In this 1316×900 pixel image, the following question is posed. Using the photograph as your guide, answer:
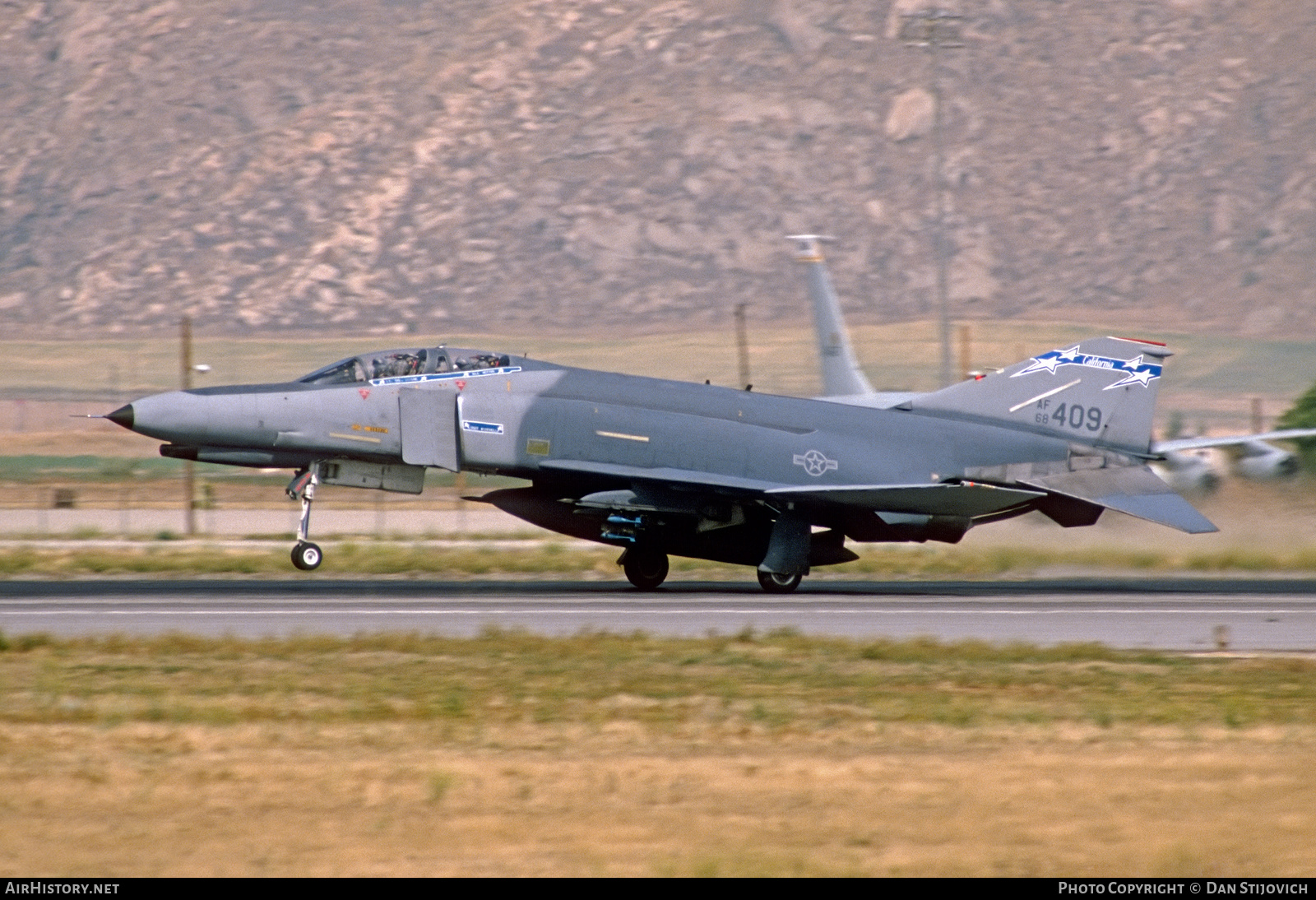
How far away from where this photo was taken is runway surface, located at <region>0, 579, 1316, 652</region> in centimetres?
1744

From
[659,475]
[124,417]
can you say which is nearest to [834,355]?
[659,475]

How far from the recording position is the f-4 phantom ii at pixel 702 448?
69.6ft

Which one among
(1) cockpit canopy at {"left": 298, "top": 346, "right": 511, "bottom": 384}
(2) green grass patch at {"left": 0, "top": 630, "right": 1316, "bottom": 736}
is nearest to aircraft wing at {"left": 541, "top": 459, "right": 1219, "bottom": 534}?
(1) cockpit canopy at {"left": 298, "top": 346, "right": 511, "bottom": 384}

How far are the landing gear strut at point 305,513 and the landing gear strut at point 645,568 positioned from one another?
4.09 meters

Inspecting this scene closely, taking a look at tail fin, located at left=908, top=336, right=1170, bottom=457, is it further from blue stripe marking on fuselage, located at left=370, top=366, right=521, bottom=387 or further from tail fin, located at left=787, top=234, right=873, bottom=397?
tail fin, located at left=787, top=234, right=873, bottom=397

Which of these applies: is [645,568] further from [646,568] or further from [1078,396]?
[1078,396]

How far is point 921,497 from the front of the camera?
21422 mm

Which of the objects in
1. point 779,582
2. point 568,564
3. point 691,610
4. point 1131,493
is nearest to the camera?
point 691,610

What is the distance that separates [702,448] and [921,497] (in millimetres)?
2918

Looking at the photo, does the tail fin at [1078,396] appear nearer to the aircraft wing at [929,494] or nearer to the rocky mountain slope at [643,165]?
the aircraft wing at [929,494]

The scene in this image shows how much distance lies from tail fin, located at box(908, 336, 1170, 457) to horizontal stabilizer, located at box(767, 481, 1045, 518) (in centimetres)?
174

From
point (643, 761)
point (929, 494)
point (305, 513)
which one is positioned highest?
point (929, 494)

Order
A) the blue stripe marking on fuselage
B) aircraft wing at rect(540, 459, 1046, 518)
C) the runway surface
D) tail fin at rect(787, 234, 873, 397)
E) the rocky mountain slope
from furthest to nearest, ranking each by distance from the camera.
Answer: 1. the rocky mountain slope
2. tail fin at rect(787, 234, 873, 397)
3. the blue stripe marking on fuselage
4. aircraft wing at rect(540, 459, 1046, 518)
5. the runway surface

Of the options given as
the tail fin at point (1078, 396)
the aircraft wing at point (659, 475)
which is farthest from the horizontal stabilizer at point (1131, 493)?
the aircraft wing at point (659, 475)
